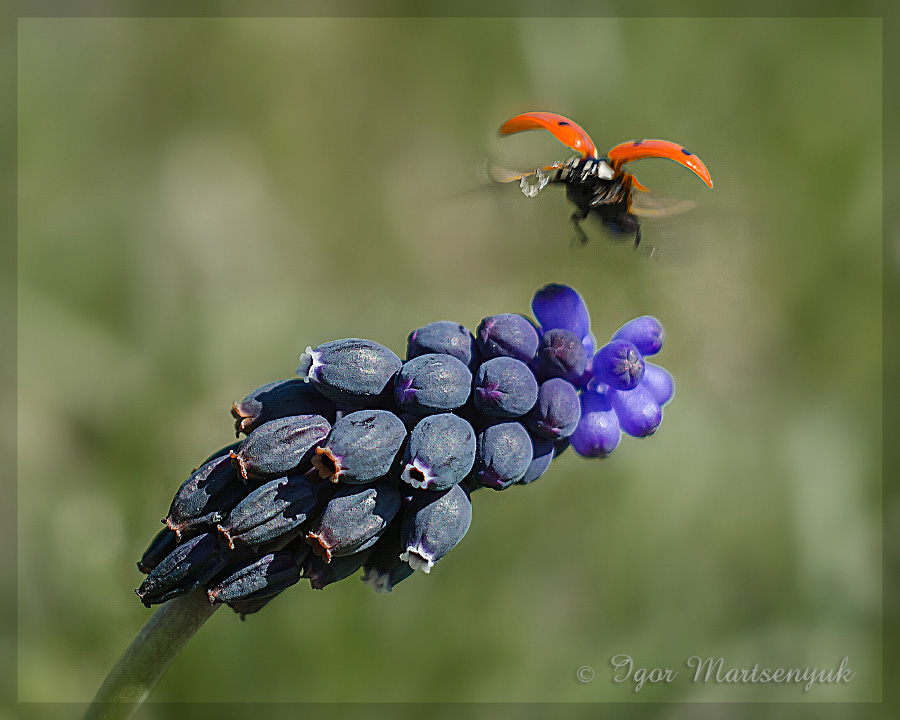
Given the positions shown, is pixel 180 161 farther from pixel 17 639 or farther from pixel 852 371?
pixel 852 371

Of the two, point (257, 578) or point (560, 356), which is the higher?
point (560, 356)

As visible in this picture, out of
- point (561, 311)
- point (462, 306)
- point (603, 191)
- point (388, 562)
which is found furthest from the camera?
point (462, 306)

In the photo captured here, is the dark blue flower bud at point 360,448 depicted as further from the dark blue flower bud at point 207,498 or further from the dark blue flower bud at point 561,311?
the dark blue flower bud at point 561,311

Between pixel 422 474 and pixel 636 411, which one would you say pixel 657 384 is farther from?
pixel 422 474

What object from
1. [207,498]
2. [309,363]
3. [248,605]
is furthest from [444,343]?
[248,605]

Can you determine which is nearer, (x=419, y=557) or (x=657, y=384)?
(x=419, y=557)

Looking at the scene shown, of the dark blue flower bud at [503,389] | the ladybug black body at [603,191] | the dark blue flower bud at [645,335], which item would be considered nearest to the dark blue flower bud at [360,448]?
the dark blue flower bud at [503,389]
